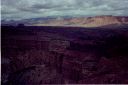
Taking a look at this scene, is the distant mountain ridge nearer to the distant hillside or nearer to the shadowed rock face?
the distant hillside

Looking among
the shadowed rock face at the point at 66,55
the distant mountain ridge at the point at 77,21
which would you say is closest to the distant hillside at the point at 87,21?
the distant mountain ridge at the point at 77,21

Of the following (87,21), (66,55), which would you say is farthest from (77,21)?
(66,55)

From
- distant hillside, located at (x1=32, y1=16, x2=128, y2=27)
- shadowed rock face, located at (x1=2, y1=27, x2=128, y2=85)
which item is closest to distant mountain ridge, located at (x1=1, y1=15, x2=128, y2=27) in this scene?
distant hillside, located at (x1=32, y1=16, x2=128, y2=27)

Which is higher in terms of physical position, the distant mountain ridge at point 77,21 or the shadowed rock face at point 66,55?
the distant mountain ridge at point 77,21

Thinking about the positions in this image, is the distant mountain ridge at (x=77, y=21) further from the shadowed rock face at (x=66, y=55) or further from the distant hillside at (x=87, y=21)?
the shadowed rock face at (x=66, y=55)

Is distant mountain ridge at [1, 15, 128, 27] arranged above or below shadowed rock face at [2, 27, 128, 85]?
above
